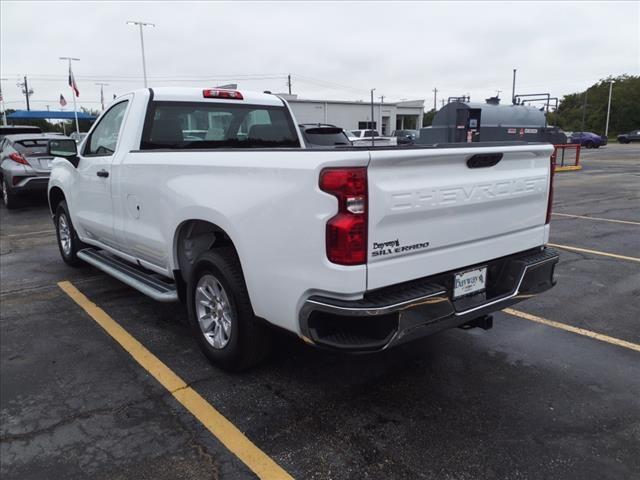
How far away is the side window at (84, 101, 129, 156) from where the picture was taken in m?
4.85

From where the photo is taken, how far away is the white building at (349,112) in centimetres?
5091

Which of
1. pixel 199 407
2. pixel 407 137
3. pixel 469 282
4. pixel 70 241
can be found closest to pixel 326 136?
pixel 70 241

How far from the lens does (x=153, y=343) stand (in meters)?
4.23

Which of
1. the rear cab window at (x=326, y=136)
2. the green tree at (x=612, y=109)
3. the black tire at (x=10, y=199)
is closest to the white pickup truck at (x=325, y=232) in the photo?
the rear cab window at (x=326, y=136)

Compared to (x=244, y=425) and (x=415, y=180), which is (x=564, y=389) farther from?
(x=244, y=425)

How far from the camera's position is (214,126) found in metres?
4.84

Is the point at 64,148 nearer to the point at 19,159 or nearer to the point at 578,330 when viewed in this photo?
the point at 578,330

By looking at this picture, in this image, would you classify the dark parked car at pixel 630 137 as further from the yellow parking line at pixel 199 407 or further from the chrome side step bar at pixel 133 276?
the yellow parking line at pixel 199 407

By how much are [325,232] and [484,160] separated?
3.86 ft

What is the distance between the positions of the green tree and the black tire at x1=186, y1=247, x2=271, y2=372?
238 feet

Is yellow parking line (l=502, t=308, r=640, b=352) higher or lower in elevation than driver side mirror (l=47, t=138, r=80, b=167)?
lower

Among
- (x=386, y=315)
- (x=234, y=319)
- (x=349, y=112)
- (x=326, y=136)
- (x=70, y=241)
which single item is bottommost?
(x=70, y=241)

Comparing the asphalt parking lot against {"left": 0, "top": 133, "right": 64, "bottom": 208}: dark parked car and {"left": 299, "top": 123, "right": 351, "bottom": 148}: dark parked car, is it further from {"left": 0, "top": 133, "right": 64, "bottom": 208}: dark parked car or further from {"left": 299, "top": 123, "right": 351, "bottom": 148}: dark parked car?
{"left": 0, "top": 133, "right": 64, "bottom": 208}: dark parked car

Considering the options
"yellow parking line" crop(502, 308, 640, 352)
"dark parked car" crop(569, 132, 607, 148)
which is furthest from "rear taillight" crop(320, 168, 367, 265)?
"dark parked car" crop(569, 132, 607, 148)
